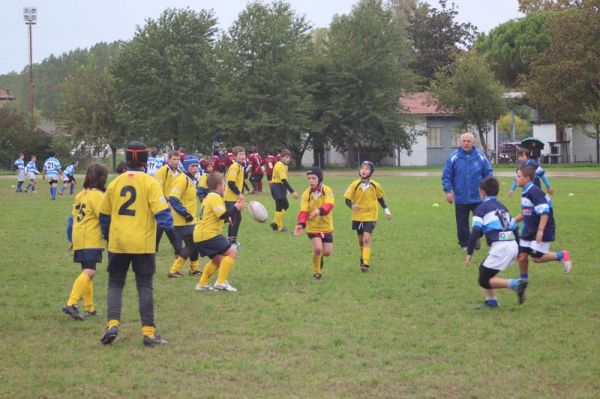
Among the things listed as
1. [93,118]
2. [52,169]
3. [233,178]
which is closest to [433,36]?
[93,118]

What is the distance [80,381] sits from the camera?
256 inches

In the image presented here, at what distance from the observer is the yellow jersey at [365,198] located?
12.1m

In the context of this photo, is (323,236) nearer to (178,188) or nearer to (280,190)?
(178,188)

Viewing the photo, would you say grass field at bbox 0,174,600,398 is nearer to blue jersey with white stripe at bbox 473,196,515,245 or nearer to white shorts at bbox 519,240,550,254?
white shorts at bbox 519,240,550,254

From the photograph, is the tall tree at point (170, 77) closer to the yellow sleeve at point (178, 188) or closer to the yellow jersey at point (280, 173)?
the yellow jersey at point (280, 173)

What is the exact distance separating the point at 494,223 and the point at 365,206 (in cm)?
351

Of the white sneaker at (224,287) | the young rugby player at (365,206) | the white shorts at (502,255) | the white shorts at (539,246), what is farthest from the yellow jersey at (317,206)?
the white shorts at (502,255)

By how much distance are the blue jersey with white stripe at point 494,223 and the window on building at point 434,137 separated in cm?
5383

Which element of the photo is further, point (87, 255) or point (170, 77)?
point (170, 77)

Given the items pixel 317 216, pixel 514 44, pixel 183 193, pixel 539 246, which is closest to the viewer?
pixel 539 246

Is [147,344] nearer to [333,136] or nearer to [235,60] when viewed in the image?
[235,60]

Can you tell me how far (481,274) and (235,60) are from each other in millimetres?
46034

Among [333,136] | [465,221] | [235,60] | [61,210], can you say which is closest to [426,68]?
[333,136]

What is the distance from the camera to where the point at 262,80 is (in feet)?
172
